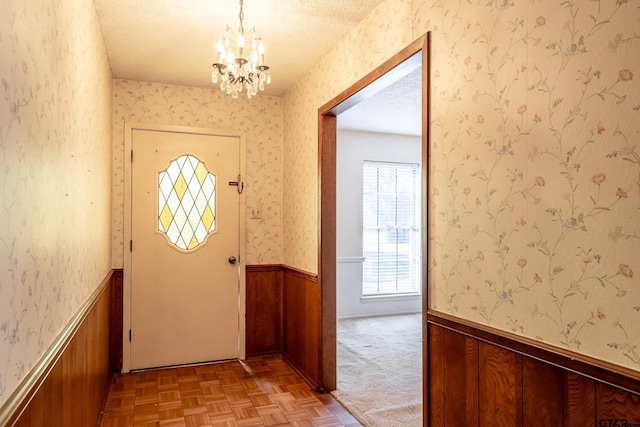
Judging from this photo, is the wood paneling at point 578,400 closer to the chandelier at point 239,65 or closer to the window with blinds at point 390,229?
the chandelier at point 239,65

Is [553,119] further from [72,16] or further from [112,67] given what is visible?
[112,67]

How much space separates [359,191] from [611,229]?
463 centimetres

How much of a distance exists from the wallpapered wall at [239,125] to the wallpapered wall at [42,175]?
150 cm

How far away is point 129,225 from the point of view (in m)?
3.72

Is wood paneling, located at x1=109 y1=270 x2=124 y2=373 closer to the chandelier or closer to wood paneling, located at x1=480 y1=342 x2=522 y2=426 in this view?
the chandelier

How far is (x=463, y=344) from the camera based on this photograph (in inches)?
69.2

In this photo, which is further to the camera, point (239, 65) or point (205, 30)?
point (205, 30)

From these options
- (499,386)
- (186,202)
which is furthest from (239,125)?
(499,386)

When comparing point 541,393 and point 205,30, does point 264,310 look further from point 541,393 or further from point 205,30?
point 541,393

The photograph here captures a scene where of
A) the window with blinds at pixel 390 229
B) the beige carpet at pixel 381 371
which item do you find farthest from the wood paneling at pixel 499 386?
the window with blinds at pixel 390 229

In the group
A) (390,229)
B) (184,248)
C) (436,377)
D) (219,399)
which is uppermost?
(390,229)

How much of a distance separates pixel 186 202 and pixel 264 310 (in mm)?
1237

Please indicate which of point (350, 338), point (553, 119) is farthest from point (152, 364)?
point (553, 119)

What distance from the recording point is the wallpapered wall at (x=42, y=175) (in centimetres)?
100
